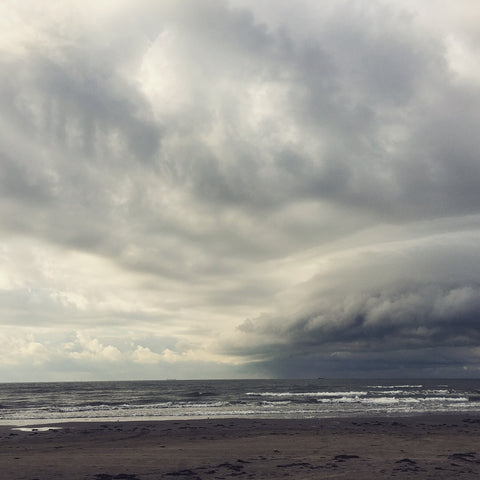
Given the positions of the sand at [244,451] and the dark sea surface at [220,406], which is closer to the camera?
the sand at [244,451]

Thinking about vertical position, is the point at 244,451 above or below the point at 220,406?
above

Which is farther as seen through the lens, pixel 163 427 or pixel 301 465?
pixel 163 427

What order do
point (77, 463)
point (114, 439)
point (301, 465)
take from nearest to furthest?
point (301, 465) < point (77, 463) < point (114, 439)

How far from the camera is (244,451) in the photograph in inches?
863

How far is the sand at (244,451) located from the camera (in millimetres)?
17391

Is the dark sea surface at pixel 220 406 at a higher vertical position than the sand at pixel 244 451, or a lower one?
lower

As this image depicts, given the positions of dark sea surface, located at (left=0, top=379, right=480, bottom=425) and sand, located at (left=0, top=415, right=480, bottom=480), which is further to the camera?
dark sea surface, located at (left=0, top=379, right=480, bottom=425)

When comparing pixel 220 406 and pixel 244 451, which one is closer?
pixel 244 451

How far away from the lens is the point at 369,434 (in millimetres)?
27906

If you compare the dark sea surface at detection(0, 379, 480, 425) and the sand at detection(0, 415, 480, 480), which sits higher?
the sand at detection(0, 415, 480, 480)

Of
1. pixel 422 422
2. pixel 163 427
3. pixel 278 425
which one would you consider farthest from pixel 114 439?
pixel 422 422

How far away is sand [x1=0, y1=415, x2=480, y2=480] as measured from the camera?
17.4 m

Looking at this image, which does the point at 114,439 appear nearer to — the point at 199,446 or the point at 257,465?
the point at 199,446

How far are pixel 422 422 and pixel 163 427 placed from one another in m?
21.5
